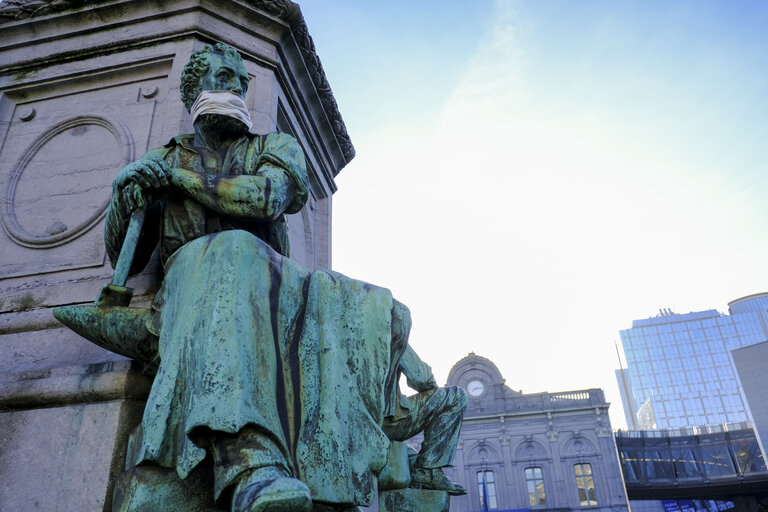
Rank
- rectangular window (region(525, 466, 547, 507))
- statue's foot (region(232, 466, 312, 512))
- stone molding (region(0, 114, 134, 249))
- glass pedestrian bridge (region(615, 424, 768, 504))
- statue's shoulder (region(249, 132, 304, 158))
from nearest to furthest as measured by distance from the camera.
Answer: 1. statue's foot (region(232, 466, 312, 512))
2. statue's shoulder (region(249, 132, 304, 158))
3. stone molding (region(0, 114, 134, 249))
4. rectangular window (region(525, 466, 547, 507))
5. glass pedestrian bridge (region(615, 424, 768, 504))

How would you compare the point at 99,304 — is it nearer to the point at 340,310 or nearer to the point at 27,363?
the point at 27,363

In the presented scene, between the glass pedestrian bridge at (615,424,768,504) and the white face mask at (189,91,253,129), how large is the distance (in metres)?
29.6

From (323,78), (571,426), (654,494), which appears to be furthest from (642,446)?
(323,78)

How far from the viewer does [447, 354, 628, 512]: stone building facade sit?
A: 24578mm

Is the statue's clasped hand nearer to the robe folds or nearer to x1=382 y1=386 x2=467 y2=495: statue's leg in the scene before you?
the robe folds

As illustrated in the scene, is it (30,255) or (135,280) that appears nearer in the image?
(135,280)

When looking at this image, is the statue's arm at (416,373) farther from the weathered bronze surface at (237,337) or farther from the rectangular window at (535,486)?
the rectangular window at (535,486)

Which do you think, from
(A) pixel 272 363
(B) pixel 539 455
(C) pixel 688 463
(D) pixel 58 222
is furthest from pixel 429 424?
(C) pixel 688 463

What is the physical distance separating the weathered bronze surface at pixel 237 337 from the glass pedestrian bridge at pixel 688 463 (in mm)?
29394

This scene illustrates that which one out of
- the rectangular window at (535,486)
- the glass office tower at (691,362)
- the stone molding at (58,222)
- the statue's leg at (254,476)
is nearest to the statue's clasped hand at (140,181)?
the stone molding at (58,222)

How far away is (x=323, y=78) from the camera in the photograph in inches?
138

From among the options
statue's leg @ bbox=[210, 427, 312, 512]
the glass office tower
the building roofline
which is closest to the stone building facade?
statue's leg @ bbox=[210, 427, 312, 512]

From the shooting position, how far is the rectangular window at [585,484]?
24344 millimetres

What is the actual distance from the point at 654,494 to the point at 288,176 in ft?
103
